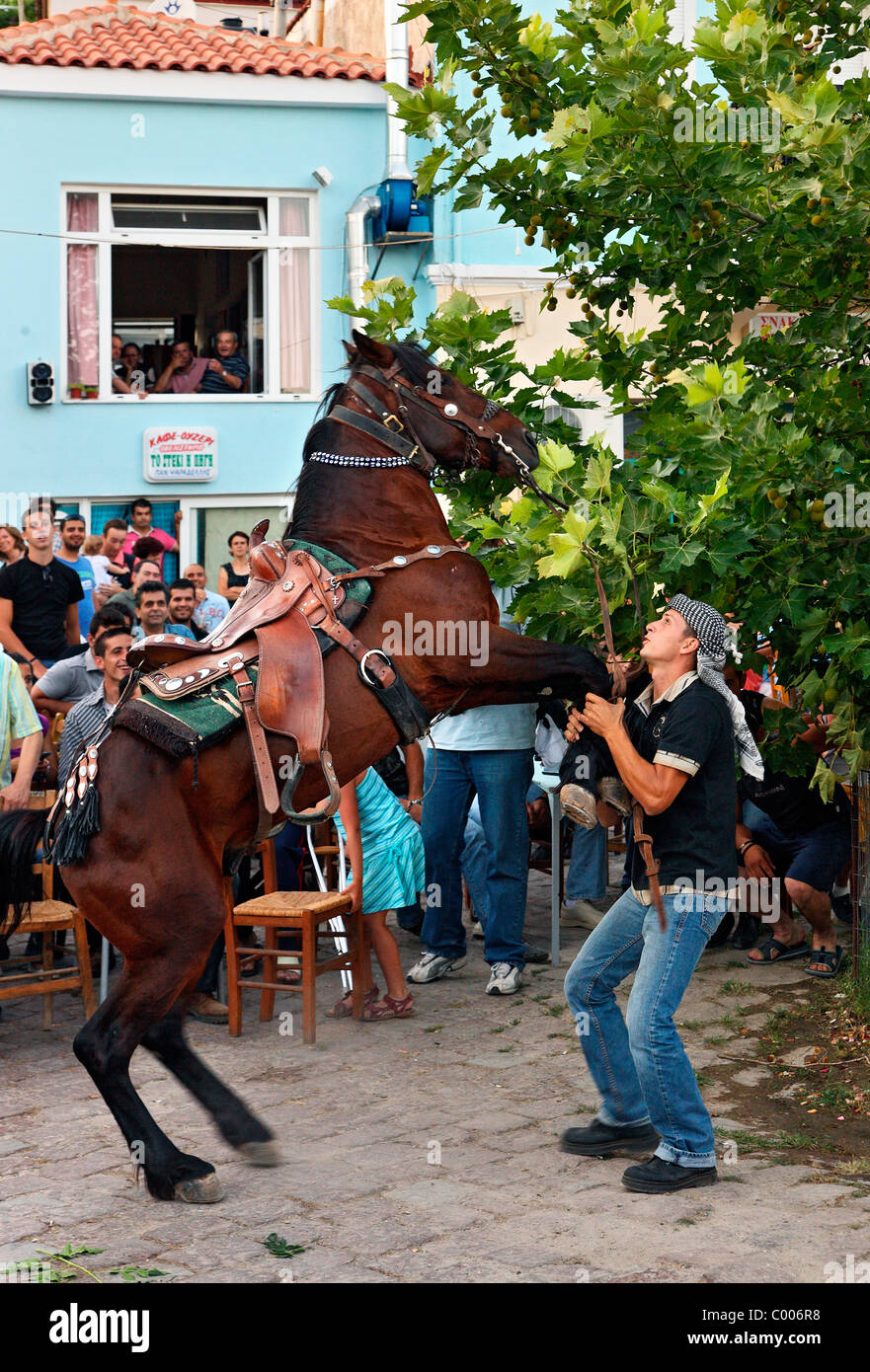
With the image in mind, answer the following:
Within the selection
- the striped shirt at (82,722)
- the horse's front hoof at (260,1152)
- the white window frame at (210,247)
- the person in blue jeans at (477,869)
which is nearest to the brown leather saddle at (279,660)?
the horse's front hoof at (260,1152)

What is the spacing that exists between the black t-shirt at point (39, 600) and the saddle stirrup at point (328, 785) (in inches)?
240

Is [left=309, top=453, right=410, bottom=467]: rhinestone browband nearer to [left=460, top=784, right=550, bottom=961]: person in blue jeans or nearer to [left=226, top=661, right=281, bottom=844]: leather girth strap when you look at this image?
[left=226, top=661, right=281, bottom=844]: leather girth strap

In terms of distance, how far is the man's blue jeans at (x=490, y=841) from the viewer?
7.63 m

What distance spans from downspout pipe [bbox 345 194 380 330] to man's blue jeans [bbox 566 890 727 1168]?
457 inches

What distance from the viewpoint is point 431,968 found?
25.8ft

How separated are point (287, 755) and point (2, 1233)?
5.81 ft

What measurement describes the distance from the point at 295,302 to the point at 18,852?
11.6 metres

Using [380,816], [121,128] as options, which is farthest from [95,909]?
[121,128]

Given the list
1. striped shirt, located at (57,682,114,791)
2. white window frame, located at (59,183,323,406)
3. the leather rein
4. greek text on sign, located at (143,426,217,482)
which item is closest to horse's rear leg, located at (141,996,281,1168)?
the leather rein

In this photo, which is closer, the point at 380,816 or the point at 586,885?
the point at 380,816

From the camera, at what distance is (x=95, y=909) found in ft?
16.5

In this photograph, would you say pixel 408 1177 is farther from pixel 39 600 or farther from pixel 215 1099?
pixel 39 600

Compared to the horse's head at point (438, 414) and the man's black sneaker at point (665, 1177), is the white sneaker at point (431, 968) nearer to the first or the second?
the man's black sneaker at point (665, 1177)
